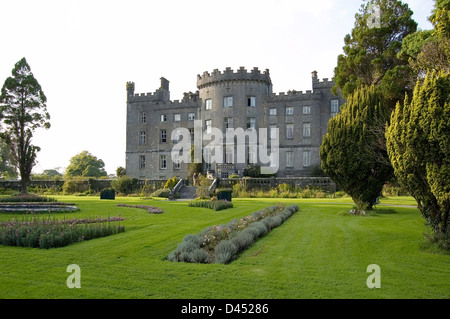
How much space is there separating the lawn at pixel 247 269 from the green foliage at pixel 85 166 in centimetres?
6226

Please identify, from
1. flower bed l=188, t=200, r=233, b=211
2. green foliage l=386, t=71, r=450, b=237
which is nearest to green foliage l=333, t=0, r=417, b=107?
flower bed l=188, t=200, r=233, b=211

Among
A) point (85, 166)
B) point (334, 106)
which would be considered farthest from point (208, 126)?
point (85, 166)

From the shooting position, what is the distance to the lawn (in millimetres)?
5008

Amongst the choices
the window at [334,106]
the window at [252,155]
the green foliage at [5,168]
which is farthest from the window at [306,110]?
the green foliage at [5,168]

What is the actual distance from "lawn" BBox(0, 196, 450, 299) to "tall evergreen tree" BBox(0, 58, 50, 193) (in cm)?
1956

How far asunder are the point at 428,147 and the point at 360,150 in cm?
673

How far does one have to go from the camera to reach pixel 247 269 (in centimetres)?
610

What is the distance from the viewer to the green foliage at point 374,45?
18.0 meters

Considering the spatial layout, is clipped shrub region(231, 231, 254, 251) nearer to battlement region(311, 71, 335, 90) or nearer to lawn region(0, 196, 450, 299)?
lawn region(0, 196, 450, 299)

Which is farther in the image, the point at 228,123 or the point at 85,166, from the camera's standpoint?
the point at 85,166

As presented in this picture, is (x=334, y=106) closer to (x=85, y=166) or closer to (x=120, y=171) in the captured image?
(x=120, y=171)

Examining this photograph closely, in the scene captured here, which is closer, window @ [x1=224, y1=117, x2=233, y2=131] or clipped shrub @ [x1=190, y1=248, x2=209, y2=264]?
clipped shrub @ [x1=190, y1=248, x2=209, y2=264]

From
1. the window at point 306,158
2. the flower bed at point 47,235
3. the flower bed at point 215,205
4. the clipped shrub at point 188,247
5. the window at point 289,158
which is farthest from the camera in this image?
the window at point 289,158

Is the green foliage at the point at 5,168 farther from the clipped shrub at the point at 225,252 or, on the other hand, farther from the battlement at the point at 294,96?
the clipped shrub at the point at 225,252
